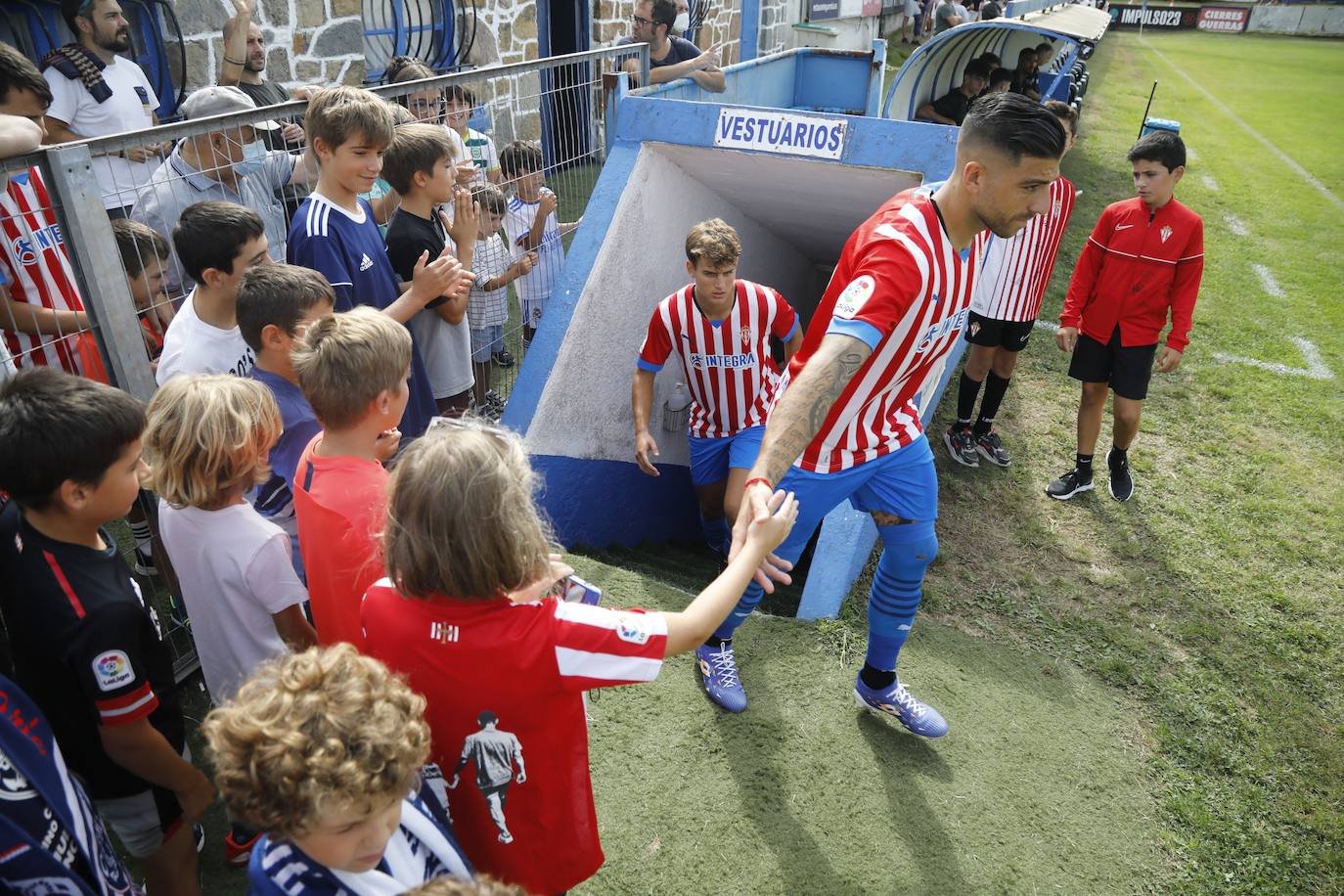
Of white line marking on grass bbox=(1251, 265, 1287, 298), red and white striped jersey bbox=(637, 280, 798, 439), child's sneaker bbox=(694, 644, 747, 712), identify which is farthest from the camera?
white line marking on grass bbox=(1251, 265, 1287, 298)

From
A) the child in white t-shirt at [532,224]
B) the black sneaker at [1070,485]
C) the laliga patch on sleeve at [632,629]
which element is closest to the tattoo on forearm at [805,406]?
the laliga patch on sleeve at [632,629]

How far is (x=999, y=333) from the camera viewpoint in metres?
5.62

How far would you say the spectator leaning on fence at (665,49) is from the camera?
22.4 feet

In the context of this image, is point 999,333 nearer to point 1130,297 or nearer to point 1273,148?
point 1130,297

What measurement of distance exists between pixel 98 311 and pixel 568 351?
2.37 meters

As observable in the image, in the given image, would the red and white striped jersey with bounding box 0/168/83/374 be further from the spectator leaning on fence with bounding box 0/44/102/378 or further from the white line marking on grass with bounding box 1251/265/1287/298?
the white line marking on grass with bounding box 1251/265/1287/298

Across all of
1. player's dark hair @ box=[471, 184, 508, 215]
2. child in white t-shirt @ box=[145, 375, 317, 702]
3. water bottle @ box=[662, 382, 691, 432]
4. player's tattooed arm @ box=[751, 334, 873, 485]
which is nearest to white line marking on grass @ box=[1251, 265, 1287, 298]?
water bottle @ box=[662, 382, 691, 432]

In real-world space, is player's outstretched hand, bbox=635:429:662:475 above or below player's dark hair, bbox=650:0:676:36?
below

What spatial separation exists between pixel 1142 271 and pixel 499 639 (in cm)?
468

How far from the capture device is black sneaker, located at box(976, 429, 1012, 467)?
5.71m

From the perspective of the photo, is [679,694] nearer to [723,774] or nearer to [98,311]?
[723,774]

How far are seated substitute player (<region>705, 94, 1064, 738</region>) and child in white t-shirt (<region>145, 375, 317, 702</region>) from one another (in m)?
1.22

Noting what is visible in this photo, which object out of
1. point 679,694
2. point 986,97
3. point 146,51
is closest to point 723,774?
point 679,694

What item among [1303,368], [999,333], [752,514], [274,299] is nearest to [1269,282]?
[1303,368]
